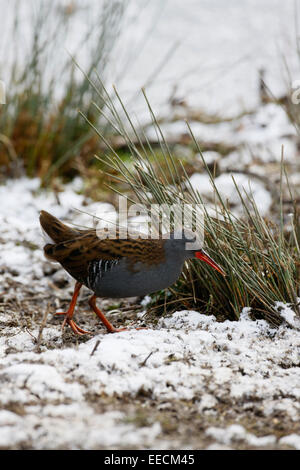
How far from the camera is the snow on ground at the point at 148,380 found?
2093 millimetres

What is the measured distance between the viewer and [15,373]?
2375 millimetres

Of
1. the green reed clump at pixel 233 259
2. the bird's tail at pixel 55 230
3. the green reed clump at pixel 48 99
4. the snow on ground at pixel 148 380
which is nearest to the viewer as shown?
the snow on ground at pixel 148 380

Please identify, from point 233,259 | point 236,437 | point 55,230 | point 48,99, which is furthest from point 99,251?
point 48,99

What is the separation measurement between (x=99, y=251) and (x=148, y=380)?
89cm

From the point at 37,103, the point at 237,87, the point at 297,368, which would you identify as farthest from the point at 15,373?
the point at 237,87

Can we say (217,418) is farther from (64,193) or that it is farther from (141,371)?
(64,193)

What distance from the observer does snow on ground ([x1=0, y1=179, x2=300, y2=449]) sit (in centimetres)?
209

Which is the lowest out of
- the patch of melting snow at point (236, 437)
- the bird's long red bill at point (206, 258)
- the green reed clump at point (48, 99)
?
the patch of melting snow at point (236, 437)

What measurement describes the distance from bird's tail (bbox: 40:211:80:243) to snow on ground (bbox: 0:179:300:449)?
502mm

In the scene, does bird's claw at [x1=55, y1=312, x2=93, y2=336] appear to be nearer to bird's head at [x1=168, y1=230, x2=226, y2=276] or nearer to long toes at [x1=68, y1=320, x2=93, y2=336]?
long toes at [x1=68, y1=320, x2=93, y2=336]

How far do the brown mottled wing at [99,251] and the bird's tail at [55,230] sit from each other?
0.21 feet

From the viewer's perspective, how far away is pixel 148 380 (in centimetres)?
245
